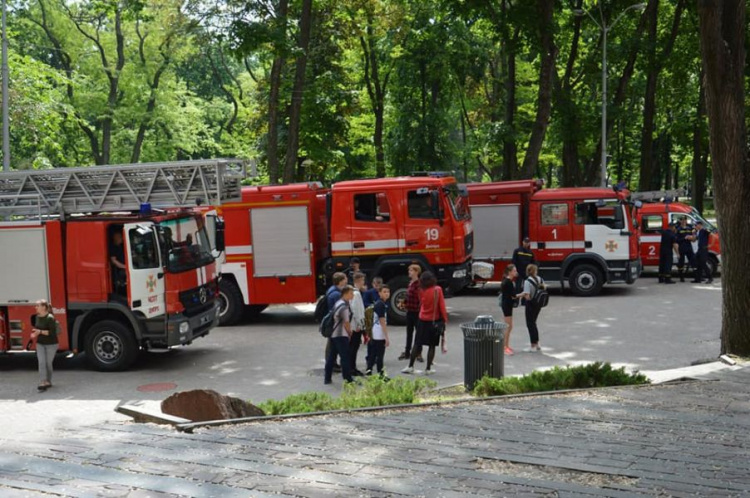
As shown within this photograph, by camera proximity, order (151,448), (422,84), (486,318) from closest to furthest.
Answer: (151,448), (486,318), (422,84)

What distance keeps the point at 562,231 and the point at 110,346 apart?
12.0m

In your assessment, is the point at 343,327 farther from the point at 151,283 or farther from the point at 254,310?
the point at 254,310

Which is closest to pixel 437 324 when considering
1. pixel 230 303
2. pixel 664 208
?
pixel 230 303

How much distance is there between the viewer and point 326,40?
103 ft

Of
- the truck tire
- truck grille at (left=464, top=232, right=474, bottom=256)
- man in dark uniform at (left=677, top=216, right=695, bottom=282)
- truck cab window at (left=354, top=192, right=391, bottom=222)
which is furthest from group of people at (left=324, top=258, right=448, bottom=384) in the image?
man in dark uniform at (left=677, top=216, right=695, bottom=282)

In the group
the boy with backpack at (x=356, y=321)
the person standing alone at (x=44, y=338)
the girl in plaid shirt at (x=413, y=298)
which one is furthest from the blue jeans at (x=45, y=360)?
the girl in plaid shirt at (x=413, y=298)

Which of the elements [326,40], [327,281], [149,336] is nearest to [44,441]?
[149,336]

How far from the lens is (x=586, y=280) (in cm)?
2084

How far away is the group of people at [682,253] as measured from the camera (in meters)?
22.6

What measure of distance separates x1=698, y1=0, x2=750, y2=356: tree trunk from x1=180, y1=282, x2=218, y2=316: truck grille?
8450 mm

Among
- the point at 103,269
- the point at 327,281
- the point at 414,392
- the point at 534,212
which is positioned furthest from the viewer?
the point at 534,212

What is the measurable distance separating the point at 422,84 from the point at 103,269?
23.2 metres

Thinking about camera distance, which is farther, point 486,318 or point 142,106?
point 142,106

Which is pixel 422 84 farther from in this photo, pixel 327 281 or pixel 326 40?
pixel 327 281
